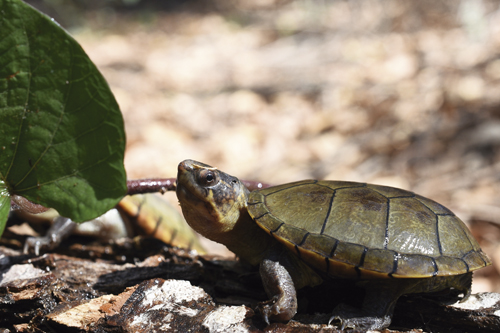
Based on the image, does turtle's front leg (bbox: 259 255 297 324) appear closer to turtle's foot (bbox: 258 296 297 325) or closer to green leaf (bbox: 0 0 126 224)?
turtle's foot (bbox: 258 296 297 325)

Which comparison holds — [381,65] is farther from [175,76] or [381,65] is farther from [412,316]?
[412,316]

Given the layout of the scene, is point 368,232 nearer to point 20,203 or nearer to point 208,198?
point 208,198

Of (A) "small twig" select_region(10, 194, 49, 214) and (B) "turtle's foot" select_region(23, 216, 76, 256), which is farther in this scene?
(B) "turtle's foot" select_region(23, 216, 76, 256)

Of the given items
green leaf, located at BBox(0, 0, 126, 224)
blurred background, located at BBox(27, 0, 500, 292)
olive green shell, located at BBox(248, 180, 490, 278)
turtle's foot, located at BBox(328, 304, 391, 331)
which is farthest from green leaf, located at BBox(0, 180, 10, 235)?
blurred background, located at BBox(27, 0, 500, 292)

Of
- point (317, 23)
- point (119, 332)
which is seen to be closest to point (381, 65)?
point (317, 23)

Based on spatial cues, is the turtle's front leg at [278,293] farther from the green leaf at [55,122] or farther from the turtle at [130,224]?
the turtle at [130,224]
